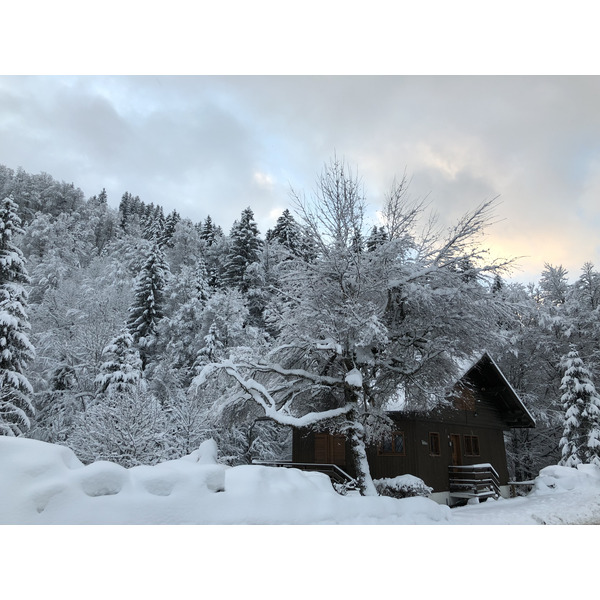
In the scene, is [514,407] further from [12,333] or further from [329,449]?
[12,333]

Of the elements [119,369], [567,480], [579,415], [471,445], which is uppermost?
[119,369]

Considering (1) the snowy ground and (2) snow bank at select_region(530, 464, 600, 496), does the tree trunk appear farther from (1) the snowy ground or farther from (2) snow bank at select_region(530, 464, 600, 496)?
(2) snow bank at select_region(530, 464, 600, 496)

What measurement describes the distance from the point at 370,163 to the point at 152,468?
10.8 meters

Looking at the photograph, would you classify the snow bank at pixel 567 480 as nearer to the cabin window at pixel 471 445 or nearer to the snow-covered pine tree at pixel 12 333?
the cabin window at pixel 471 445

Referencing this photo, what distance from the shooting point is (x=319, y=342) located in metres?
12.1

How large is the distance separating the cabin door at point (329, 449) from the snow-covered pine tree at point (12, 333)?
1181 centimetres

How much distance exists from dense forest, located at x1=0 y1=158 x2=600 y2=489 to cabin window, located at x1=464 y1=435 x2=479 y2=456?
17.4ft

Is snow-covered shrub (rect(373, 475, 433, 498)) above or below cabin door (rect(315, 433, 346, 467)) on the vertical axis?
below

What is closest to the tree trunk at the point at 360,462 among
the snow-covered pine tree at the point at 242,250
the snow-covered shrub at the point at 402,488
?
the snow-covered shrub at the point at 402,488

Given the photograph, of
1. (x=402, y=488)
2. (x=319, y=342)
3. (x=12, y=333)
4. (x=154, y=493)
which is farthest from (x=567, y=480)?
(x=12, y=333)

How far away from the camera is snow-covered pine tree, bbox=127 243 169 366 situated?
33844mm

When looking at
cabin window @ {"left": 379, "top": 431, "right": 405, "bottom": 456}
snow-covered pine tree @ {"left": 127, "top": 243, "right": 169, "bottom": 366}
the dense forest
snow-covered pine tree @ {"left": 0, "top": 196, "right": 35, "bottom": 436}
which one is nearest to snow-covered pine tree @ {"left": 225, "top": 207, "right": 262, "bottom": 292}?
the dense forest

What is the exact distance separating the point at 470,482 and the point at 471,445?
317cm
